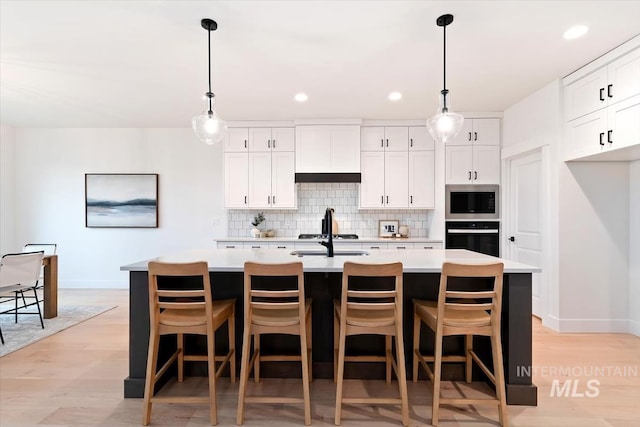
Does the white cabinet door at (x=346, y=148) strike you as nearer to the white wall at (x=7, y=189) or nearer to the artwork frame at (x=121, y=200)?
the artwork frame at (x=121, y=200)

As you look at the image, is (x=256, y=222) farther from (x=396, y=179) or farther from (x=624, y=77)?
(x=624, y=77)

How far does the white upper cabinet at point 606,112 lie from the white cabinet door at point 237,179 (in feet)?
13.1

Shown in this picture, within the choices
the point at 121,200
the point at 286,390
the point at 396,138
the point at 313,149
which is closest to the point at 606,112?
the point at 396,138

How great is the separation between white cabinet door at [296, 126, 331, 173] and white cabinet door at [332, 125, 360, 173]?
0.29 ft

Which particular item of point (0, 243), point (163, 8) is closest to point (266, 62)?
point (163, 8)

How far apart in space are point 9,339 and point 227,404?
2.71m

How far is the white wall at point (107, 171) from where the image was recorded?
5590 millimetres

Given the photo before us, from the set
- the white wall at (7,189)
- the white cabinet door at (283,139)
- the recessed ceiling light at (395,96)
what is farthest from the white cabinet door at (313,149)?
the white wall at (7,189)

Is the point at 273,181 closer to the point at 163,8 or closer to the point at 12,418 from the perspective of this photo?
the point at 163,8

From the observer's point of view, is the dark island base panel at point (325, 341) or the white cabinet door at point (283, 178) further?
the white cabinet door at point (283, 178)

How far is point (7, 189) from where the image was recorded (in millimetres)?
5551

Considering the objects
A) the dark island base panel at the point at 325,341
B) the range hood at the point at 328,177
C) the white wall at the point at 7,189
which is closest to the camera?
the dark island base panel at the point at 325,341

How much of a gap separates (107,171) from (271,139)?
2804 millimetres

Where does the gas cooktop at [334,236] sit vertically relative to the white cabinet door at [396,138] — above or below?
below
